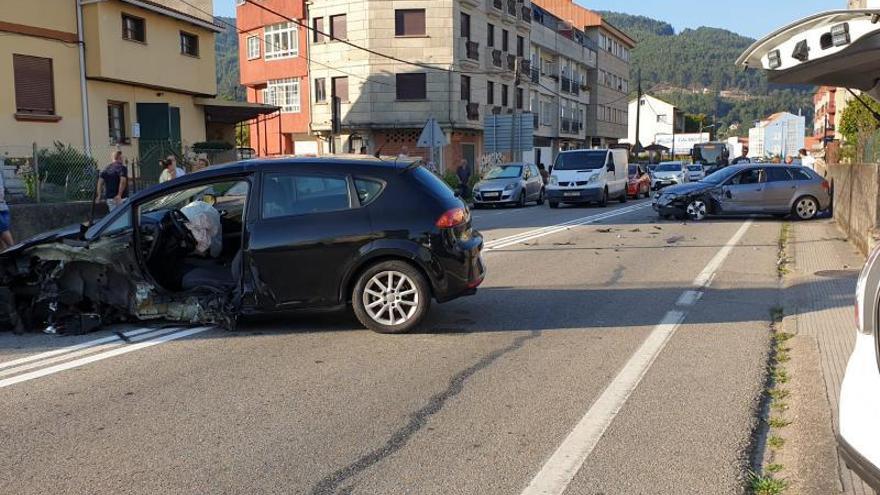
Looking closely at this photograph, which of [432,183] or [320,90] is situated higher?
[320,90]

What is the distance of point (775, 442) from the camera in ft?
14.8

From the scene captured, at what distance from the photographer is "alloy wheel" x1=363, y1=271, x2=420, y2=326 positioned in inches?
277

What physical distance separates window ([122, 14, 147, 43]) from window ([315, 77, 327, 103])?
736 inches

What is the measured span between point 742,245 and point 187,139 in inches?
778

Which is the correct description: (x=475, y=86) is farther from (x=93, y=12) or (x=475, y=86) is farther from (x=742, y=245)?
(x=742, y=245)

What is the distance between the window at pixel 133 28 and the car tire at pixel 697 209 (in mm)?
16915

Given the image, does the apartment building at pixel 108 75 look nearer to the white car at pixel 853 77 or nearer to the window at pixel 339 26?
the window at pixel 339 26

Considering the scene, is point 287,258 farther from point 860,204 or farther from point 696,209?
point 696,209

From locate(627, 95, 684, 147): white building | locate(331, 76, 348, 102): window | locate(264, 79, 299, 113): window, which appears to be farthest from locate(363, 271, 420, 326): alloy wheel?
locate(627, 95, 684, 147): white building

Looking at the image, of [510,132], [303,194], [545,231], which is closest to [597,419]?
[303,194]

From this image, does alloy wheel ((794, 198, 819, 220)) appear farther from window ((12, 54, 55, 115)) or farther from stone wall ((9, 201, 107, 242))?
window ((12, 54, 55, 115))

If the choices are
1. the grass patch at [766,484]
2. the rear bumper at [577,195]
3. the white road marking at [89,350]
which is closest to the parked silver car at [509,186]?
the rear bumper at [577,195]

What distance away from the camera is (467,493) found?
384cm

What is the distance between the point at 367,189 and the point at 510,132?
28.2 m
